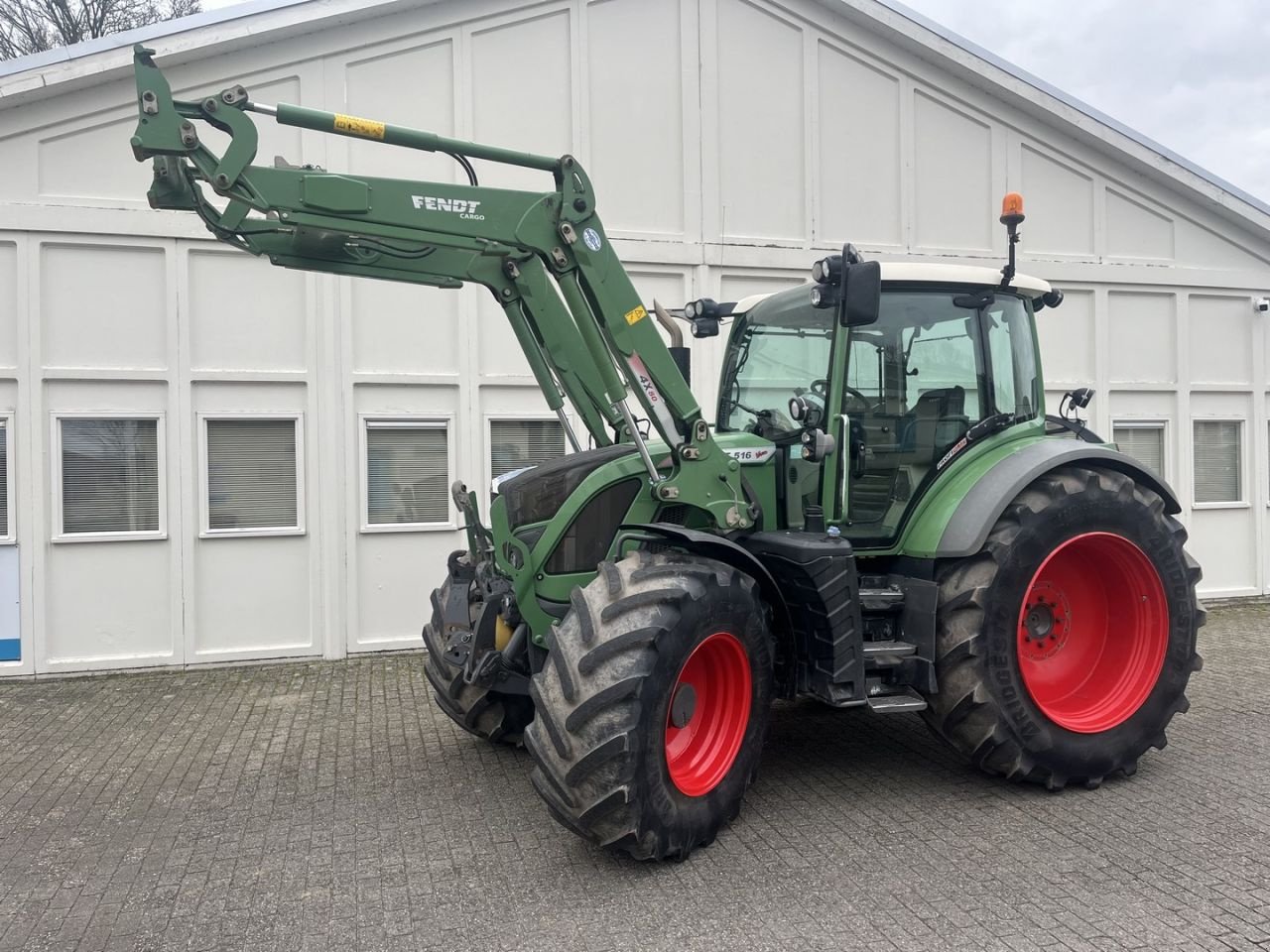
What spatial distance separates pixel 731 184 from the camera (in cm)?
879

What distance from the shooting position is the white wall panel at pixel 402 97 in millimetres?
7992

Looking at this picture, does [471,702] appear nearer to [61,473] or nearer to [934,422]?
[934,422]

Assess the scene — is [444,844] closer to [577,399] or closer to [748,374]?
[577,399]

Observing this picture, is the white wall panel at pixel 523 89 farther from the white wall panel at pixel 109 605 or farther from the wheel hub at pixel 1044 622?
the wheel hub at pixel 1044 622

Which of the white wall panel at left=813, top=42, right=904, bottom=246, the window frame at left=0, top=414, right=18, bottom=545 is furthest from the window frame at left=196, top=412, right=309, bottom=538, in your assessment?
the white wall panel at left=813, top=42, right=904, bottom=246

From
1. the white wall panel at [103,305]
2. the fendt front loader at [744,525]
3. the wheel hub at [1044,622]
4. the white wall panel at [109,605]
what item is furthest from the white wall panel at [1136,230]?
the white wall panel at [109,605]

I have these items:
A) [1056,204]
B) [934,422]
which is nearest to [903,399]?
[934,422]

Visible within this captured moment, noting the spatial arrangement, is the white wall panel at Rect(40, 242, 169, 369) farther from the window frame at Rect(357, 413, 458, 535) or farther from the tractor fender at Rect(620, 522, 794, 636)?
the tractor fender at Rect(620, 522, 794, 636)

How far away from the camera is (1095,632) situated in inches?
198

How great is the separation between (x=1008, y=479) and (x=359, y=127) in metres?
3.33

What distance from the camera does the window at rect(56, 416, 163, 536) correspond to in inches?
296

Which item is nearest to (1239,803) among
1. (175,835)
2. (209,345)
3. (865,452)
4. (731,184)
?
(865,452)

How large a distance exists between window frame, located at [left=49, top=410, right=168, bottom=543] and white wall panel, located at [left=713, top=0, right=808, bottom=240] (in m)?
5.17

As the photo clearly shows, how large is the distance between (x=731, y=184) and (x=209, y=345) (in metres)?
4.76
